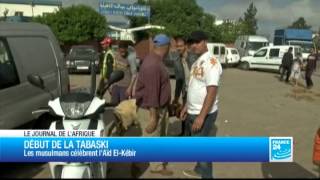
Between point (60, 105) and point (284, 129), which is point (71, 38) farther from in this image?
point (60, 105)

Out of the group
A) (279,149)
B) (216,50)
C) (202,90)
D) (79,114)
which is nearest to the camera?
(279,149)

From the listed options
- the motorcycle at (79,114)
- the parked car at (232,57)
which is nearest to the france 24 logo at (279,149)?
the motorcycle at (79,114)

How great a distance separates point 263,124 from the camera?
12289mm

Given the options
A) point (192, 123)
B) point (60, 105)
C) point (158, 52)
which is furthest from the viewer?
point (158, 52)

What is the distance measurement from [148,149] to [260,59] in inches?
1317

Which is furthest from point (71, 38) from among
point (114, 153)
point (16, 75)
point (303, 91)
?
point (114, 153)

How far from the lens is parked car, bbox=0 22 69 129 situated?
680 cm

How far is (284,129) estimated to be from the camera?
11.6 metres

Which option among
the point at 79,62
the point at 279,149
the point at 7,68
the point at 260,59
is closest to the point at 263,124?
the point at 7,68

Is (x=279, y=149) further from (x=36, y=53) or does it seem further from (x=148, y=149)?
(x=36, y=53)

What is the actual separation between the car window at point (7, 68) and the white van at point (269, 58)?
28433 millimetres

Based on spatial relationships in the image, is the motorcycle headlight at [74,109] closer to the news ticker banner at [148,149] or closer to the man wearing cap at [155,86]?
the news ticker banner at [148,149]

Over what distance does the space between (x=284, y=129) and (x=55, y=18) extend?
47.1m

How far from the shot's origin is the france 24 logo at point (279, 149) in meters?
3.83
